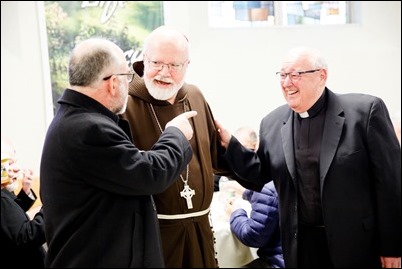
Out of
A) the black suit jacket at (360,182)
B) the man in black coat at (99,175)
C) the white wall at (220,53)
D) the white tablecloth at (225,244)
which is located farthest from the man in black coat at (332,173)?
the white wall at (220,53)

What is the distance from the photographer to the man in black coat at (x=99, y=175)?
1.48 meters

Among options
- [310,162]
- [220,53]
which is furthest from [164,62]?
[220,53]

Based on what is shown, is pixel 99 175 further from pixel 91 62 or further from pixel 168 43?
pixel 168 43

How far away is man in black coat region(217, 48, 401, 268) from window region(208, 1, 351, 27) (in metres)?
2.22

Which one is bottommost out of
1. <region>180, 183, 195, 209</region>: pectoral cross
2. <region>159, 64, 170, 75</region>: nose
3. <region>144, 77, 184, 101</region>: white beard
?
<region>180, 183, 195, 209</region>: pectoral cross

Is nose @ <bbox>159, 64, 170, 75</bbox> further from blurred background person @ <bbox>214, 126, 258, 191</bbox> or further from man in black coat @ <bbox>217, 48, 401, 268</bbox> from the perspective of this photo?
blurred background person @ <bbox>214, 126, 258, 191</bbox>

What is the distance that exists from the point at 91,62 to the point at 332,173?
930mm

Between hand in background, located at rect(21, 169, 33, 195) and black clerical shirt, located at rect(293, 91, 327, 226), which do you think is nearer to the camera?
black clerical shirt, located at rect(293, 91, 327, 226)

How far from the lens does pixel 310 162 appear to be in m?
1.86

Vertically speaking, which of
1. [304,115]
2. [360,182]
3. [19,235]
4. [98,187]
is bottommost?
[19,235]

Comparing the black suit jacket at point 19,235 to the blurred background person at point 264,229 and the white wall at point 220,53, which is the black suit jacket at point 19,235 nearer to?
the blurred background person at point 264,229

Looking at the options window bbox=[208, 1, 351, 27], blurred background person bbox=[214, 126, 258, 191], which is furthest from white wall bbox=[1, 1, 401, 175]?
blurred background person bbox=[214, 126, 258, 191]

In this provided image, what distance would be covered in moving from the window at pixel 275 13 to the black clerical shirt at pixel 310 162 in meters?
2.23

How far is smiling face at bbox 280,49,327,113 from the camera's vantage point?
185 cm
